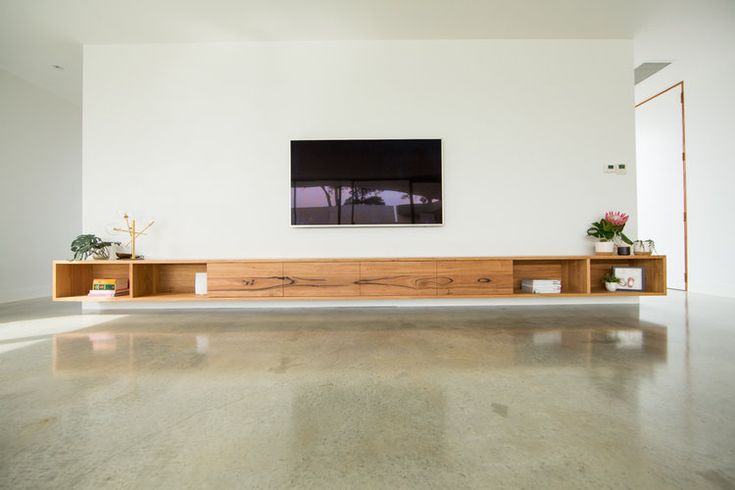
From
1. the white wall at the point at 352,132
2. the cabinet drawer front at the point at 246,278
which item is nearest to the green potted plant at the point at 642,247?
the white wall at the point at 352,132

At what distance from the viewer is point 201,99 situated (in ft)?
11.5

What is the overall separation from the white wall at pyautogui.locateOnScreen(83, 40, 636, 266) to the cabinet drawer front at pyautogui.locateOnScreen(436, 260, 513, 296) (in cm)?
36

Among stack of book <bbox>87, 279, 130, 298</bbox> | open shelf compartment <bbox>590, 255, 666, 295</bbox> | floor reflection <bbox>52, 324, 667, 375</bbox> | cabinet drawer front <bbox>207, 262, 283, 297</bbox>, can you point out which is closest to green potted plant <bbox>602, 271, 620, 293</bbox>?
open shelf compartment <bbox>590, 255, 666, 295</bbox>

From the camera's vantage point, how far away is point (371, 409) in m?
1.27

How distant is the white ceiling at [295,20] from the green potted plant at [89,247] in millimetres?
1964

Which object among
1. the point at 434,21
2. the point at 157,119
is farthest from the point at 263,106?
the point at 434,21

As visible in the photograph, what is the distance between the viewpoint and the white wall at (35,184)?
13.4 feet

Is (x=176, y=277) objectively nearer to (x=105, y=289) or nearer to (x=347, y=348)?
(x=105, y=289)

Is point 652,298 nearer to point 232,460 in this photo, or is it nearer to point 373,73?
point 373,73

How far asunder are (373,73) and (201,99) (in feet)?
5.69

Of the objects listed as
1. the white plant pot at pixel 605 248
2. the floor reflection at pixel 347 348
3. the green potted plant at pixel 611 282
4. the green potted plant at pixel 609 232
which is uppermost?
the green potted plant at pixel 609 232

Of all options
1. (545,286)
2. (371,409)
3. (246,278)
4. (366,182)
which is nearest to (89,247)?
(246,278)

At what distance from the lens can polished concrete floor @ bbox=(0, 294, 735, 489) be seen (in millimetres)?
918

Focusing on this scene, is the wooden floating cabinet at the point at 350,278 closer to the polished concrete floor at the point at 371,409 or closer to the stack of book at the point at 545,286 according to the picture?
the stack of book at the point at 545,286
